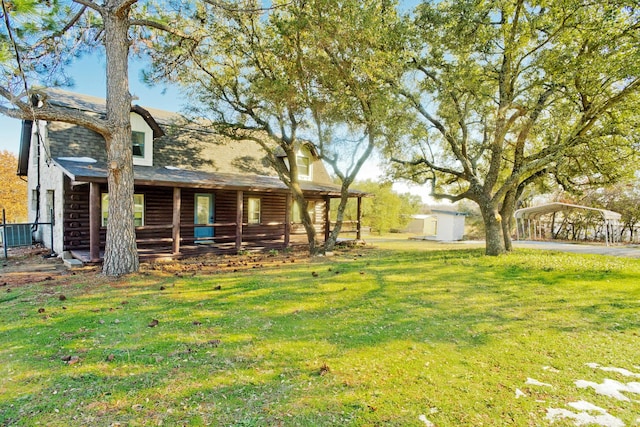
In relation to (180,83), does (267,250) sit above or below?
below

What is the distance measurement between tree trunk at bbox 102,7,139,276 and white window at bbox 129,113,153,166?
185 inches

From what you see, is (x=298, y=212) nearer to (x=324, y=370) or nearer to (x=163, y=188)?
(x=163, y=188)

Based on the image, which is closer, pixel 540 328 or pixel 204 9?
pixel 540 328

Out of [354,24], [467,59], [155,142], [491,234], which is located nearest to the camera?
[354,24]

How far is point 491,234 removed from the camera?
12.7 m

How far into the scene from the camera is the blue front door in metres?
14.0

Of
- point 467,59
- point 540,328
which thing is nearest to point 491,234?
point 467,59

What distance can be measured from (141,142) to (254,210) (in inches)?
217

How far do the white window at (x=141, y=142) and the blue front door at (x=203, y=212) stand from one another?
7.69 feet

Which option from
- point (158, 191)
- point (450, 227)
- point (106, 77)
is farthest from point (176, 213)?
point (450, 227)

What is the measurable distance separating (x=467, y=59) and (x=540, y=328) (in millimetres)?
9607

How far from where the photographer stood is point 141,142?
505 inches

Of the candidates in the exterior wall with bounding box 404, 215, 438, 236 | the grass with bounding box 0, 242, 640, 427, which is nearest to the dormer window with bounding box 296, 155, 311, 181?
the grass with bounding box 0, 242, 640, 427

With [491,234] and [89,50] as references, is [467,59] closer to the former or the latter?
[491,234]
